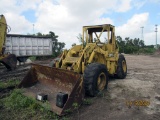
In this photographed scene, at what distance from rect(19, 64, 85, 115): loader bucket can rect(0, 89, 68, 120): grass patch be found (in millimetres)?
175

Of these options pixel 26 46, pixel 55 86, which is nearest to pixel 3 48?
pixel 55 86

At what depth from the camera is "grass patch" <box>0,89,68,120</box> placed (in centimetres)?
488

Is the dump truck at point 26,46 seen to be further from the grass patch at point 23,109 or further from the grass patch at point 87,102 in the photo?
the grass patch at point 87,102

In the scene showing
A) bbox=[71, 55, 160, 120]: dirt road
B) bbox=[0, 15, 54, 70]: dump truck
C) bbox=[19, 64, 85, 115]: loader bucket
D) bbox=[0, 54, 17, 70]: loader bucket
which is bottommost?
bbox=[71, 55, 160, 120]: dirt road

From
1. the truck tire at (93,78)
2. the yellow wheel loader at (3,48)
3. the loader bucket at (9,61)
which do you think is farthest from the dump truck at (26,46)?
the truck tire at (93,78)

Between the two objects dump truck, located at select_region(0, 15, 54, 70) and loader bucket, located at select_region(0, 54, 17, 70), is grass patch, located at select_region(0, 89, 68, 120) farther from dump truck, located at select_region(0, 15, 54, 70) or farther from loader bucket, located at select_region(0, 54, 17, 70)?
dump truck, located at select_region(0, 15, 54, 70)

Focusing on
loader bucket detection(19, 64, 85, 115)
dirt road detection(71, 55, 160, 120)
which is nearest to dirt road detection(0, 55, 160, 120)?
dirt road detection(71, 55, 160, 120)

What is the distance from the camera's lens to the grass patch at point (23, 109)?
16.0 feet

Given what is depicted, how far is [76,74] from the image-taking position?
549 cm

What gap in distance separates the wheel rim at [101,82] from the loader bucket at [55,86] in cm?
110

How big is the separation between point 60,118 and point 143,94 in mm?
3127

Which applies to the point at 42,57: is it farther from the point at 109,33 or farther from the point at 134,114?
the point at 134,114

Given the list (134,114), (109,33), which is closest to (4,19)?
(109,33)

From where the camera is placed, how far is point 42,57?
20766mm
